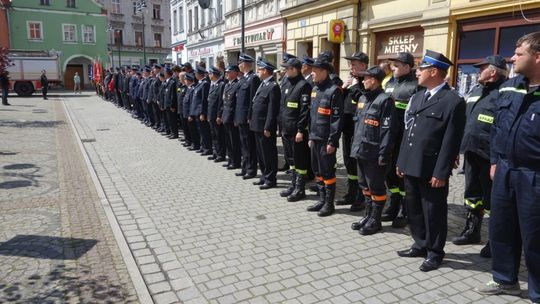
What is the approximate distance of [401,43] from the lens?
12461 mm

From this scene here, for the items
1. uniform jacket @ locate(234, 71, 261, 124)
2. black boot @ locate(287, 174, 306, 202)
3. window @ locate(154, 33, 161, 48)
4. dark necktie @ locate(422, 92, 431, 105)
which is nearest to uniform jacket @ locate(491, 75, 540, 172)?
dark necktie @ locate(422, 92, 431, 105)

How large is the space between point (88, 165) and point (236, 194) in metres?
3.80

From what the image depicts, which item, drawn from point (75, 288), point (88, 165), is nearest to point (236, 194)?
point (75, 288)

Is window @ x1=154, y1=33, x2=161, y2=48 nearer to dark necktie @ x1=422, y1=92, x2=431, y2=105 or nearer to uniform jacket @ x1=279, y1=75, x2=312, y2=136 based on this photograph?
uniform jacket @ x1=279, y1=75, x2=312, y2=136

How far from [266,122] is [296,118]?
0.76 m

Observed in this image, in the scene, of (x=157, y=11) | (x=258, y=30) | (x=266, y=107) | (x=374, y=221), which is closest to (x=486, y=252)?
(x=374, y=221)

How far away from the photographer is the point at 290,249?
459 cm

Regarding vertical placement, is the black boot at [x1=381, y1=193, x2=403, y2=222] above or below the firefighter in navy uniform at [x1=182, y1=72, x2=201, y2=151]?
below

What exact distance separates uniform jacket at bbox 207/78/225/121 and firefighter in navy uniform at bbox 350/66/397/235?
13.9 ft

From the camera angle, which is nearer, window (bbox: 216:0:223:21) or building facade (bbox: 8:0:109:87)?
window (bbox: 216:0:223:21)

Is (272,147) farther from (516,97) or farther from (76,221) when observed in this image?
(516,97)

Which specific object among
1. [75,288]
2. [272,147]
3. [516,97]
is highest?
[516,97]

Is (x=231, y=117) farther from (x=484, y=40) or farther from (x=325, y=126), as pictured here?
(x=484, y=40)

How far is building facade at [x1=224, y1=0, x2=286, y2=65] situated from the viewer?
19.0 m
